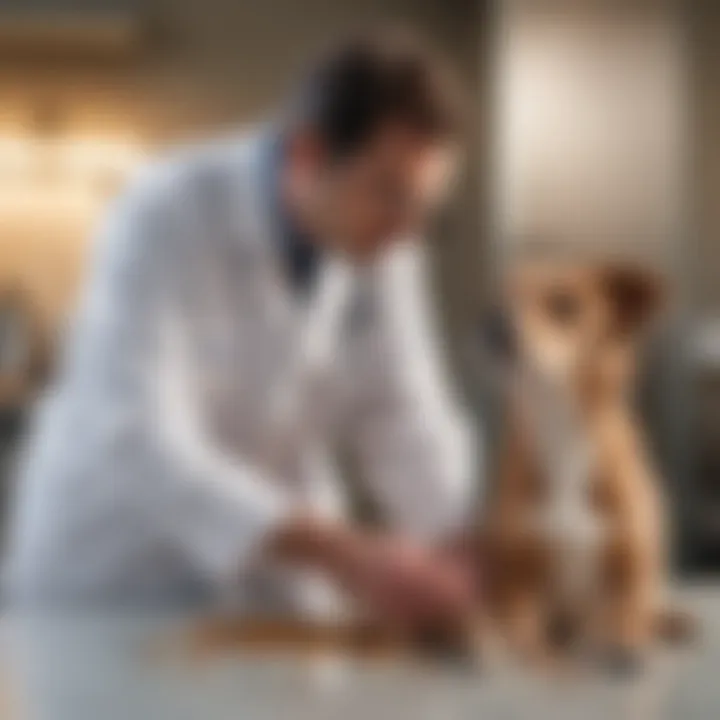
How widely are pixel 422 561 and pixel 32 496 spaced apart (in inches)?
13.9

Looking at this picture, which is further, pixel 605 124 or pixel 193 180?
pixel 605 124

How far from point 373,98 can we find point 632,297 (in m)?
0.24

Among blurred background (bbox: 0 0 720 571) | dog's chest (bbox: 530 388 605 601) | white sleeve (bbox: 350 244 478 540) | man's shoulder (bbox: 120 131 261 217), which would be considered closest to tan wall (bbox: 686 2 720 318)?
blurred background (bbox: 0 0 720 571)

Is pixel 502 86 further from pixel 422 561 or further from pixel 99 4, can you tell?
pixel 422 561

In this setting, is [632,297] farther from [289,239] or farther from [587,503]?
[289,239]

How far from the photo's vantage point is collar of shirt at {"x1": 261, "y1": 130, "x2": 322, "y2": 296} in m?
1.04

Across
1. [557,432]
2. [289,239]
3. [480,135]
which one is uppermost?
[480,135]

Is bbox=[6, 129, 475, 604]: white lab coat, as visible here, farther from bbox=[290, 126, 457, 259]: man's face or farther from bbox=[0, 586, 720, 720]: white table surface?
bbox=[0, 586, 720, 720]: white table surface

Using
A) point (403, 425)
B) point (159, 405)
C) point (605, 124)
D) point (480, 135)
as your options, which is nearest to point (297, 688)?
point (159, 405)

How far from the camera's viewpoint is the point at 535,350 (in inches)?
33.7

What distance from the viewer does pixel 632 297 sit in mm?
877

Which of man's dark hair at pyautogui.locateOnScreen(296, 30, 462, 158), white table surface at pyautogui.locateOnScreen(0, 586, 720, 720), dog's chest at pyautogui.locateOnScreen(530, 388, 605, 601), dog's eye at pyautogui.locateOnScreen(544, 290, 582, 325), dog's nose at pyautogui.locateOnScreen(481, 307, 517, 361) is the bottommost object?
white table surface at pyautogui.locateOnScreen(0, 586, 720, 720)

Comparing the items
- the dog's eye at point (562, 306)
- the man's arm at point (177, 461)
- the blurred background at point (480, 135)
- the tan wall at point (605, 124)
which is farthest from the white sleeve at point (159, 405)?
the tan wall at point (605, 124)

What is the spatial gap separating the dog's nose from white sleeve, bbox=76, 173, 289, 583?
0.57 ft
